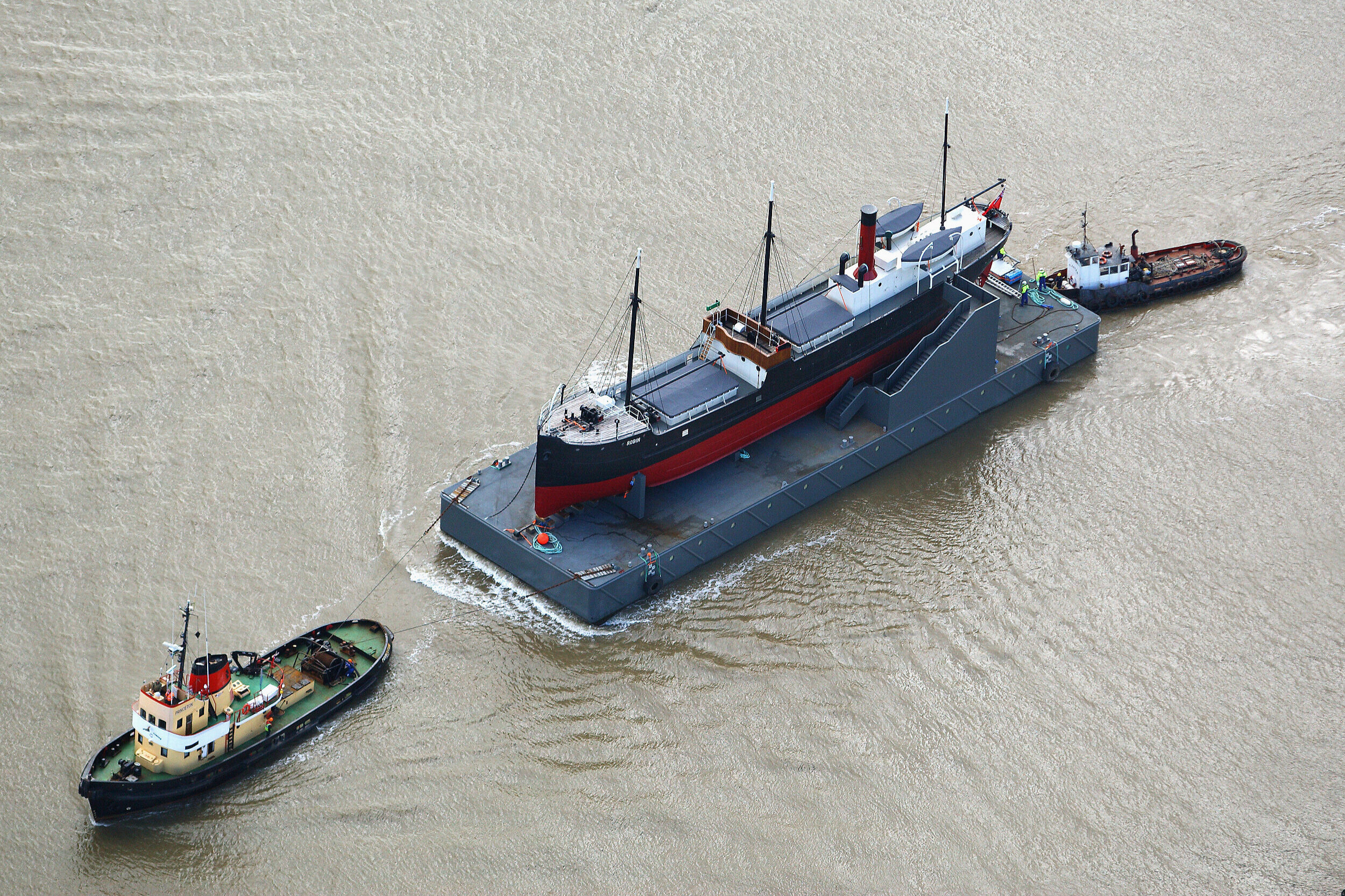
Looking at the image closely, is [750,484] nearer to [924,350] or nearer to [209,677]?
[924,350]

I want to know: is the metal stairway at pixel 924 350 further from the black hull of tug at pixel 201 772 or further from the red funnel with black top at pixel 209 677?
the red funnel with black top at pixel 209 677

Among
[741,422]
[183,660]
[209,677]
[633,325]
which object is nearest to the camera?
[183,660]

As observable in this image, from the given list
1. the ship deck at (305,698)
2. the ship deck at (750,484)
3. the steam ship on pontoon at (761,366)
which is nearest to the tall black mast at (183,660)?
the ship deck at (305,698)

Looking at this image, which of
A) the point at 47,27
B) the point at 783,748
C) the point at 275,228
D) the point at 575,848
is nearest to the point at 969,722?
the point at 783,748

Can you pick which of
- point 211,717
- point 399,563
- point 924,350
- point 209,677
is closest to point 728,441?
point 924,350

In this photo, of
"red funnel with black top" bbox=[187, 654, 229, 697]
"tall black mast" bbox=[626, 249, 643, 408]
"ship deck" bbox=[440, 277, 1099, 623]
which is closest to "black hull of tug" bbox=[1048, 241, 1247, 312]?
"ship deck" bbox=[440, 277, 1099, 623]

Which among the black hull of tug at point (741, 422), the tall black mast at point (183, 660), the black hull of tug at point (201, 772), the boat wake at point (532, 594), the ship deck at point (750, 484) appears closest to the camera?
Result: the black hull of tug at point (201, 772)
